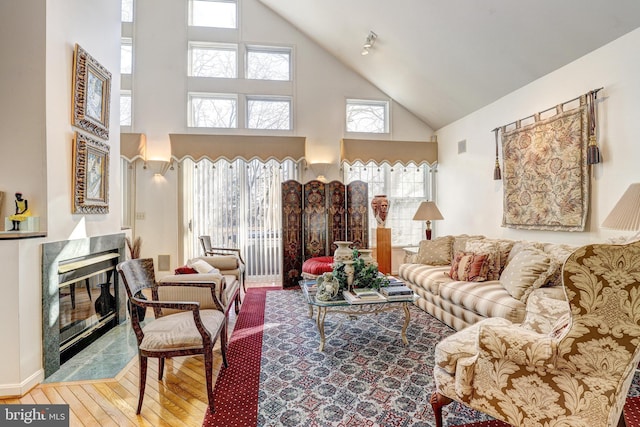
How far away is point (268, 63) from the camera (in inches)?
206

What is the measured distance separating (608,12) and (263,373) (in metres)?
4.00

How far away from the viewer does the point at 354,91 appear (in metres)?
5.38

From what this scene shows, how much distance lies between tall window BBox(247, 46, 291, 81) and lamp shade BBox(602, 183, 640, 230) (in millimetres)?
4757

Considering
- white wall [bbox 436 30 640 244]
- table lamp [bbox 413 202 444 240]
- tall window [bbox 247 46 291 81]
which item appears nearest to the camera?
white wall [bbox 436 30 640 244]

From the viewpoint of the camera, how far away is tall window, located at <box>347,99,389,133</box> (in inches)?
215

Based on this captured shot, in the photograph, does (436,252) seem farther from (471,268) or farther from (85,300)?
(85,300)

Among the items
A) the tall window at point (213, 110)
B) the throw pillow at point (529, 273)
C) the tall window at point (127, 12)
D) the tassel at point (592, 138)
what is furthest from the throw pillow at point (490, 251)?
the tall window at point (127, 12)

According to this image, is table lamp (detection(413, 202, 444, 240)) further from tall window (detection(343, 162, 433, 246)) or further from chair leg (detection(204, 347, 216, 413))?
chair leg (detection(204, 347, 216, 413))

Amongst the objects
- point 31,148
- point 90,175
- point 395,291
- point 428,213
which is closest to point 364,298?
point 395,291

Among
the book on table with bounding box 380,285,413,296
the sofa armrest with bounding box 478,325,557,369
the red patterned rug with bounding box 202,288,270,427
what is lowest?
the red patterned rug with bounding box 202,288,270,427

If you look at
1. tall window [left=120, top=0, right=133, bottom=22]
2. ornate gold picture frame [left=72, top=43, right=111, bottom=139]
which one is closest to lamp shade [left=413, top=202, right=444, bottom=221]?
ornate gold picture frame [left=72, top=43, right=111, bottom=139]

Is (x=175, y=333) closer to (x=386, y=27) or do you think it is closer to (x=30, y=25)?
(x=30, y=25)

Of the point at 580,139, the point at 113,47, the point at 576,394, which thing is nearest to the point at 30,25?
the point at 113,47

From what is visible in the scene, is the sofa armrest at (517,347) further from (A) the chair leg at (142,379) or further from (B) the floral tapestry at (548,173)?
(B) the floral tapestry at (548,173)
